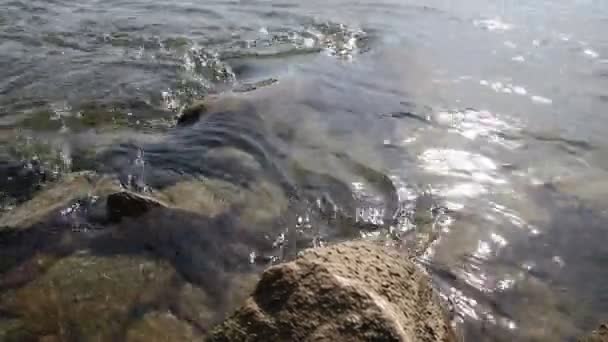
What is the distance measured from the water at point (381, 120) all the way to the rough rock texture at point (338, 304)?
913 mm

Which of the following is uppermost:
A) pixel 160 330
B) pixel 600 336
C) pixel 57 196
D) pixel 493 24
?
pixel 493 24

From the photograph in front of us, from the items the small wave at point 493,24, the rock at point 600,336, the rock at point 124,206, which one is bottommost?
the rock at point 600,336

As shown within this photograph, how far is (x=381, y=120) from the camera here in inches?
255

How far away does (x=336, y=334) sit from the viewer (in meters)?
2.60

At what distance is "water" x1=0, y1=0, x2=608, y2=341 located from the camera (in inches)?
173

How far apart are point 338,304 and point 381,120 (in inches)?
161

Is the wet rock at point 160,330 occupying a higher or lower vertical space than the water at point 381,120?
lower

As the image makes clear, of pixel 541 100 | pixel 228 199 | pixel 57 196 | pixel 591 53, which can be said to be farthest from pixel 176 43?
pixel 591 53

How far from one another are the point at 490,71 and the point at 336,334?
668 cm

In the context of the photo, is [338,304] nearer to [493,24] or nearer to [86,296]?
[86,296]

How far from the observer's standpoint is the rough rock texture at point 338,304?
260 centimetres

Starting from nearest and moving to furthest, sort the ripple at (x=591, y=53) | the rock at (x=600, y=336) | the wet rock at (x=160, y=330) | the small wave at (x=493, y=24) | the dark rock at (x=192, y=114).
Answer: the rock at (x=600, y=336) → the wet rock at (x=160, y=330) → the dark rock at (x=192, y=114) → the ripple at (x=591, y=53) → the small wave at (x=493, y=24)

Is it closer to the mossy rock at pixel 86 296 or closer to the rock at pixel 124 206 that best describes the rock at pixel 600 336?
the mossy rock at pixel 86 296

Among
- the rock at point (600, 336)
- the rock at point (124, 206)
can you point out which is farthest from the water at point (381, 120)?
the rock at point (124, 206)
